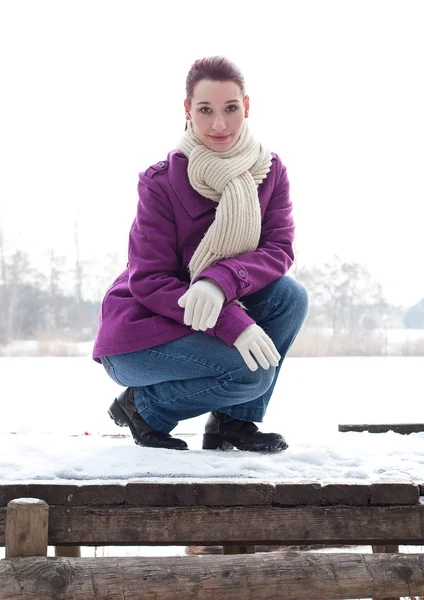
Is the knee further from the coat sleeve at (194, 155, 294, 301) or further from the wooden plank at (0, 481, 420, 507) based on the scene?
the wooden plank at (0, 481, 420, 507)

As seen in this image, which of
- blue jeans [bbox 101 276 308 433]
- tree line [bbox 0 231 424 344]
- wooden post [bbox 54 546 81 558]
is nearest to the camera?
blue jeans [bbox 101 276 308 433]

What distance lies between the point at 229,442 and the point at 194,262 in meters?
0.51

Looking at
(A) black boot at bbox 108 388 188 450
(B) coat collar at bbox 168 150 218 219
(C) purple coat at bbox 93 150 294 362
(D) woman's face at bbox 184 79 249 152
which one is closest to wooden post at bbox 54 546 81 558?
(A) black boot at bbox 108 388 188 450

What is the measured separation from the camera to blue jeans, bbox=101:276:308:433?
2039mm

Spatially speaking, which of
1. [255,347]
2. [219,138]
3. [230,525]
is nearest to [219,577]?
[230,525]

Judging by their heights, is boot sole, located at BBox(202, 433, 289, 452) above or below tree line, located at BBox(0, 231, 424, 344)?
below

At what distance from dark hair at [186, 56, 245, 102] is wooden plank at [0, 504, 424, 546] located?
107 cm

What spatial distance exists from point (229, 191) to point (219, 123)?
17cm

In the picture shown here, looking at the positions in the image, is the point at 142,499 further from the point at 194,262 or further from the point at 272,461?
the point at 194,262

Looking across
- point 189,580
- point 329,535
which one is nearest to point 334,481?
point 329,535

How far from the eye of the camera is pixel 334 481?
177 centimetres

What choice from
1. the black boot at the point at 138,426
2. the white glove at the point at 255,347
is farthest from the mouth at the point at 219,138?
the black boot at the point at 138,426

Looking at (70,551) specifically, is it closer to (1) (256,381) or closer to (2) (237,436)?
(2) (237,436)

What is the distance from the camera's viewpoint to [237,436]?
219 centimetres
